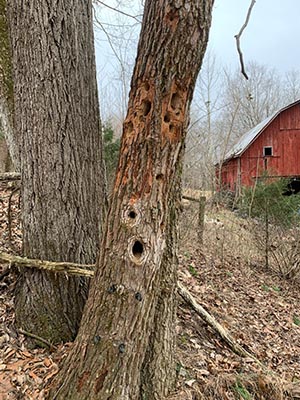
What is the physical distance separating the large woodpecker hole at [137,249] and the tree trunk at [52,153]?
817 mm

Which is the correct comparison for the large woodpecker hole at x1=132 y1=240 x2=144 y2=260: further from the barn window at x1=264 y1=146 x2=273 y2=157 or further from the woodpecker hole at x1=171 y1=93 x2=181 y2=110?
the barn window at x1=264 y1=146 x2=273 y2=157

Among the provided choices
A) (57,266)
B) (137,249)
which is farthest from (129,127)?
(57,266)

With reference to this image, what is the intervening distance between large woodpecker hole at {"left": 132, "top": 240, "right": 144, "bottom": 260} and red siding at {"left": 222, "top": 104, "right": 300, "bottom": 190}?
17.9 m

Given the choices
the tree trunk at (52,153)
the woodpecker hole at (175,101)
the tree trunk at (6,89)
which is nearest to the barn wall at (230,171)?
the tree trunk at (6,89)

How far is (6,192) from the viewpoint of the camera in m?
5.31

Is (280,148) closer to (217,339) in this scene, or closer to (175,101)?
(217,339)

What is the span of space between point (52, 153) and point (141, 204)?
98 cm

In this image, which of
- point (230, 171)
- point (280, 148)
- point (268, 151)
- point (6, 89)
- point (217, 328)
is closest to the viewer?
point (217, 328)

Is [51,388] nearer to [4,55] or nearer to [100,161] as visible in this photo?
[100,161]

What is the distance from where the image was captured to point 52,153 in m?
2.57

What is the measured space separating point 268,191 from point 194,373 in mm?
5972

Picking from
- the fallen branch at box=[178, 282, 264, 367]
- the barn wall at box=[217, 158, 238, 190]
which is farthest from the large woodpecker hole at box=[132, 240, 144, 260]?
the barn wall at box=[217, 158, 238, 190]

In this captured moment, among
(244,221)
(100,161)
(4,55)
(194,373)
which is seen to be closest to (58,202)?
(100,161)

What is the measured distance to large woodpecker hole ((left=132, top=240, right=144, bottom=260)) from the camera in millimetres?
1967
